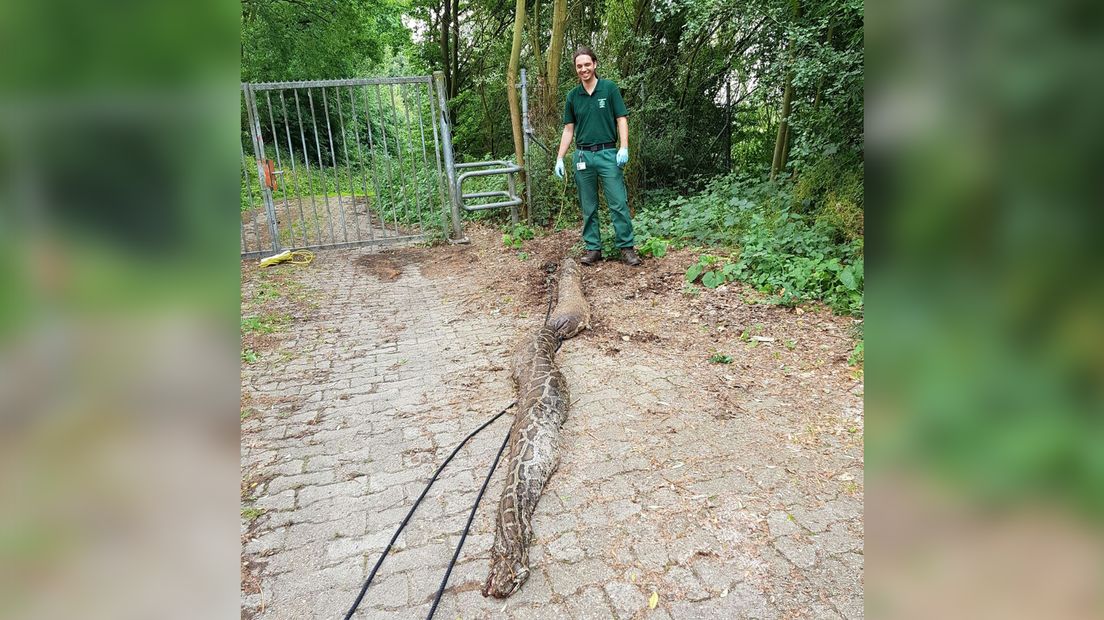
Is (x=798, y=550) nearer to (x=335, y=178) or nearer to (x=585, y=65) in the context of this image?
(x=585, y=65)

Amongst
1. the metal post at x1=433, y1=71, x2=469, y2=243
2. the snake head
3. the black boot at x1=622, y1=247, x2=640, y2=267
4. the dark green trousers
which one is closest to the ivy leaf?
the black boot at x1=622, y1=247, x2=640, y2=267

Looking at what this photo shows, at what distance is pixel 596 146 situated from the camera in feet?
19.8

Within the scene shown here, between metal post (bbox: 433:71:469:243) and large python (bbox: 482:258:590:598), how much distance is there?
4129 mm

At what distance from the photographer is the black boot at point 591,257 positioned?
626 cm

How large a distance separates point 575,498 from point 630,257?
3.77 meters

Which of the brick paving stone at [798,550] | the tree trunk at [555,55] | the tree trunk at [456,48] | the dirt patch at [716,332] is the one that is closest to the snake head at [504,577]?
the brick paving stone at [798,550]

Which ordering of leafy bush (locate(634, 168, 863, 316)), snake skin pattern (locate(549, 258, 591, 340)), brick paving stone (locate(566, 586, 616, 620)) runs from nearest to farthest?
1. brick paving stone (locate(566, 586, 616, 620))
2. snake skin pattern (locate(549, 258, 591, 340))
3. leafy bush (locate(634, 168, 863, 316))

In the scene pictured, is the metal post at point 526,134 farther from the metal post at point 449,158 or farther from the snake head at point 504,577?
the snake head at point 504,577

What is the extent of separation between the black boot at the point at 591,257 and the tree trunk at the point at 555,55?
114 inches

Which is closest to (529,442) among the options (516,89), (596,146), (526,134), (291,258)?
(596,146)

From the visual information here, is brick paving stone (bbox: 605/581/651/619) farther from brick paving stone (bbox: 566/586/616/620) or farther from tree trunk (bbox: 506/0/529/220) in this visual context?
tree trunk (bbox: 506/0/529/220)

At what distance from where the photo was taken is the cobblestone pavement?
2.11 m
